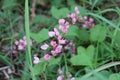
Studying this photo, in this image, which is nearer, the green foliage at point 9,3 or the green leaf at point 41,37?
the green leaf at point 41,37

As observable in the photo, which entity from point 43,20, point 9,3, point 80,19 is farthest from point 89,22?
point 9,3

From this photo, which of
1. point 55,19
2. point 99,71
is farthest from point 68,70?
point 55,19

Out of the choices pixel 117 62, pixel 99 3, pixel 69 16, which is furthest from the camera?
pixel 99 3

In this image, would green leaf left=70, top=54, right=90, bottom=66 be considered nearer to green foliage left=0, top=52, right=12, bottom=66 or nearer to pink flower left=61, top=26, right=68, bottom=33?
pink flower left=61, top=26, right=68, bottom=33

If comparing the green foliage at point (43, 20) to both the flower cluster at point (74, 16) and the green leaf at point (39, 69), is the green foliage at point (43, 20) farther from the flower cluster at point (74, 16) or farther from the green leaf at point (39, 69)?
the green leaf at point (39, 69)

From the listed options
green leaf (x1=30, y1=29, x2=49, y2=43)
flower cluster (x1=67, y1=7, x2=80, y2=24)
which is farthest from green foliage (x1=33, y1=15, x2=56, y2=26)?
green leaf (x1=30, y1=29, x2=49, y2=43)

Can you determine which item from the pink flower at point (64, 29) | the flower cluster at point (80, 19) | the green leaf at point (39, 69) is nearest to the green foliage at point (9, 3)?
the flower cluster at point (80, 19)

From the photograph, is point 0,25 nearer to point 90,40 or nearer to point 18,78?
point 18,78

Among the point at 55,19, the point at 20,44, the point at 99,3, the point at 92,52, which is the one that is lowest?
A: the point at 92,52
